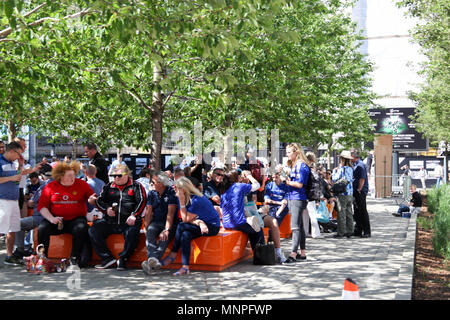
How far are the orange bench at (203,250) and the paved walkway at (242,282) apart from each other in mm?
163

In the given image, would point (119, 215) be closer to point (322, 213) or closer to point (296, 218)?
point (296, 218)

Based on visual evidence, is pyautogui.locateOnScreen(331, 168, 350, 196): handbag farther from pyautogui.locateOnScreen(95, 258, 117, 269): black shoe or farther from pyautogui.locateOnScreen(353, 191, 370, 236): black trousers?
pyautogui.locateOnScreen(95, 258, 117, 269): black shoe

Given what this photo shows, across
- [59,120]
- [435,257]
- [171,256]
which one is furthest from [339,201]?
[59,120]

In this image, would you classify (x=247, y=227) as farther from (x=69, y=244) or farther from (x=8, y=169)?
(x=8, y=169)

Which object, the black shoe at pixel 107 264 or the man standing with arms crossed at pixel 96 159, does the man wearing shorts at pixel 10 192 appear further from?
the man standing with arms crossed at pixel 96 159

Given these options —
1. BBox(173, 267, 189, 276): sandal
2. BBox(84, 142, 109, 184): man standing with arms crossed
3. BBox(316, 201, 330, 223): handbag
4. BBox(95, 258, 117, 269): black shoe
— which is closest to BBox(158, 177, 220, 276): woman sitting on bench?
BBox(173, 267, 189, 276): sandal

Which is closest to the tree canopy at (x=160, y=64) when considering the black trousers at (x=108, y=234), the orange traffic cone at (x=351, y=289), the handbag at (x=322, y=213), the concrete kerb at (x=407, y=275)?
the black trousers at (x=108, y=234)

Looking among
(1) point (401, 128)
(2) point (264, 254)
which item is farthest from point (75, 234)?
(1) point (401, 128)

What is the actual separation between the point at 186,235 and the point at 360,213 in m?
5.85

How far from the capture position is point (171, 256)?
8344 millimetres

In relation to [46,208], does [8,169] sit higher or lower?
higher

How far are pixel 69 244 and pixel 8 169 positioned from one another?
5.16 ft

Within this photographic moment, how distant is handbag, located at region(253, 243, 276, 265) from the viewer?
29.0 feet

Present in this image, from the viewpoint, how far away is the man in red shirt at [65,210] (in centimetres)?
860
